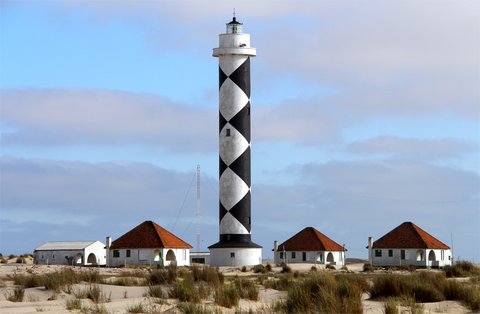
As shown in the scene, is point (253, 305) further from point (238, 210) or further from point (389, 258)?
point (389, 258)

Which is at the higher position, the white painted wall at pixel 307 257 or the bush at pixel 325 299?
the white painted wall at pixel 307 257

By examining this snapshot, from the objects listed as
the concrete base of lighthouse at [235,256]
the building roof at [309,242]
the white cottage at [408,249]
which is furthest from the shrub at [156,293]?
the building roof at [309,242]

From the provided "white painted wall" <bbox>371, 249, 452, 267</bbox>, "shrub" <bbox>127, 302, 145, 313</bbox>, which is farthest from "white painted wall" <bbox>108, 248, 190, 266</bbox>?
"shrub" <bbox>127, 302, 145, 313</bbox>

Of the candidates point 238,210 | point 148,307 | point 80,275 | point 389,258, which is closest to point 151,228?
point 238,210

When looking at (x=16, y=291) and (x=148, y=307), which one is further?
(x=16, y=291)

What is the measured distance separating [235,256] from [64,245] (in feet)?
49.8

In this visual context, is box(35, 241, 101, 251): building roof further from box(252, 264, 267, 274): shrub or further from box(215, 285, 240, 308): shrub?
box(215, 285, 240, 308): shrub

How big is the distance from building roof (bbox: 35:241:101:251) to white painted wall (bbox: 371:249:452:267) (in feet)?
56.0

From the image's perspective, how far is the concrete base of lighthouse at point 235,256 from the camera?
43.3 m

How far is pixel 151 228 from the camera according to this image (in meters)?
51.3

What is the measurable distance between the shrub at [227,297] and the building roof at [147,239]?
32.4 meters

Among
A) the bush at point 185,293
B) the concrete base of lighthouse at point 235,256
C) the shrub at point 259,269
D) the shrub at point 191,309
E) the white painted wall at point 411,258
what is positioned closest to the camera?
the shrub at point 191,309

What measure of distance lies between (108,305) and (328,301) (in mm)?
4957

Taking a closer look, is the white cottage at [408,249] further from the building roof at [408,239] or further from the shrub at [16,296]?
the shrub at [16,296]
